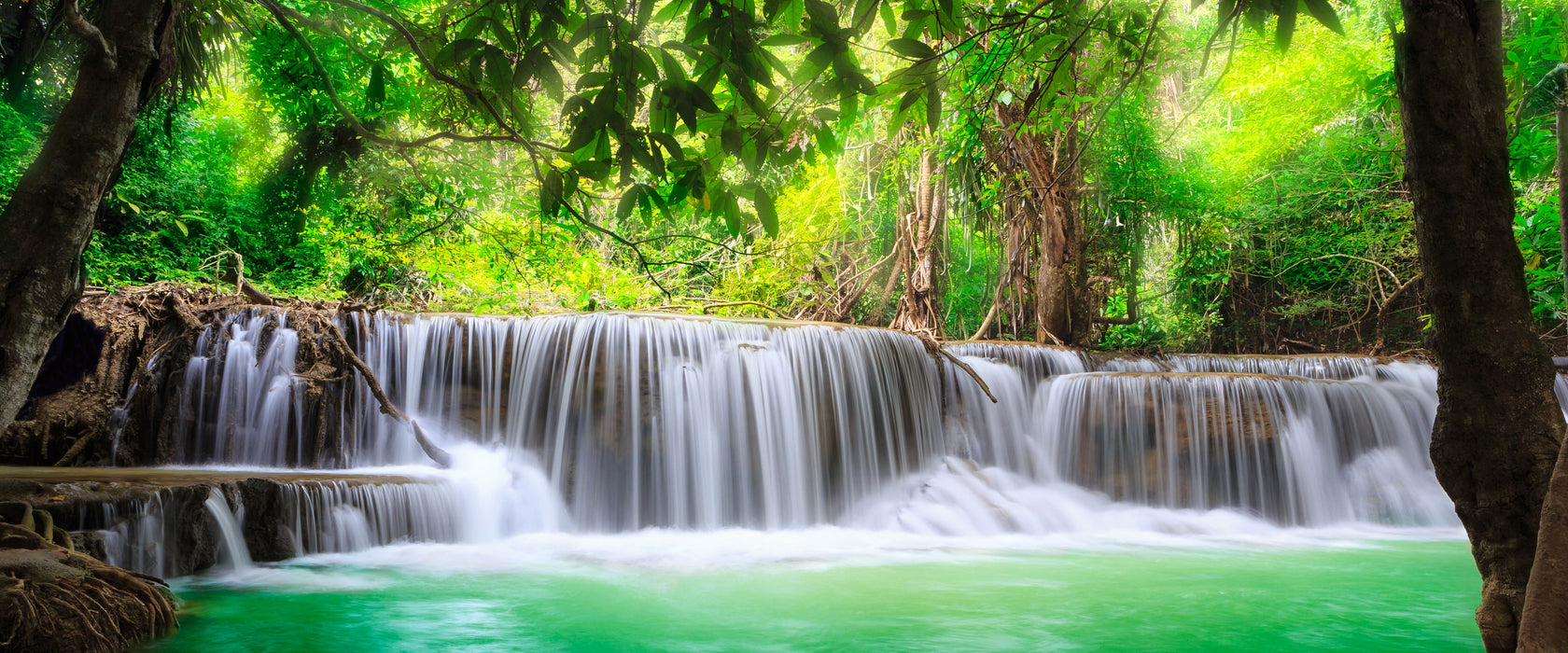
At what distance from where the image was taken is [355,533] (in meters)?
6.02

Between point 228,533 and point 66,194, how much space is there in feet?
11.1

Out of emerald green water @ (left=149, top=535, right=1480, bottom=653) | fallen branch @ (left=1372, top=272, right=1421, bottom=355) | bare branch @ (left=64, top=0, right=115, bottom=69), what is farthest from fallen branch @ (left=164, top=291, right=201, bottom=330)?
fallen branch @ (left=1372, top=272, right=1421, bottom=355)

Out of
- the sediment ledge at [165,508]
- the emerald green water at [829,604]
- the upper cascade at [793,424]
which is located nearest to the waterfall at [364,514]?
the sediment ledge at [165,508]

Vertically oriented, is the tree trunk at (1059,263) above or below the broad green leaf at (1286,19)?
above

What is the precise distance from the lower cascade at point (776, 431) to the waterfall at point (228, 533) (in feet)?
4.56

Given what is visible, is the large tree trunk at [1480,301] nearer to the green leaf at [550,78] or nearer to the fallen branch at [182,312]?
the green leaf at [550,78]

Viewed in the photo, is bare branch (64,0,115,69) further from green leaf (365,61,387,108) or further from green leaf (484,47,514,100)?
green leaf (484,47,514,100)

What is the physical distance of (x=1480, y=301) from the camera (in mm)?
2338

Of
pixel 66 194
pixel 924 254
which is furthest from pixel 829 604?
pixel 924 254

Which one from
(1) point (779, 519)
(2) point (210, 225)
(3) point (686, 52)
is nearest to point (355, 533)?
(1) point (779, 519)

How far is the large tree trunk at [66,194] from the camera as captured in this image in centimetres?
264

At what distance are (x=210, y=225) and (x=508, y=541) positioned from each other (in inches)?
295

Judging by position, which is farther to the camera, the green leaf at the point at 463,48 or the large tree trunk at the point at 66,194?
the large tree trunk at the point at 66,194

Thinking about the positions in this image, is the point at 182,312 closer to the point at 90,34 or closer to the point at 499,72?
the point at 90,34
